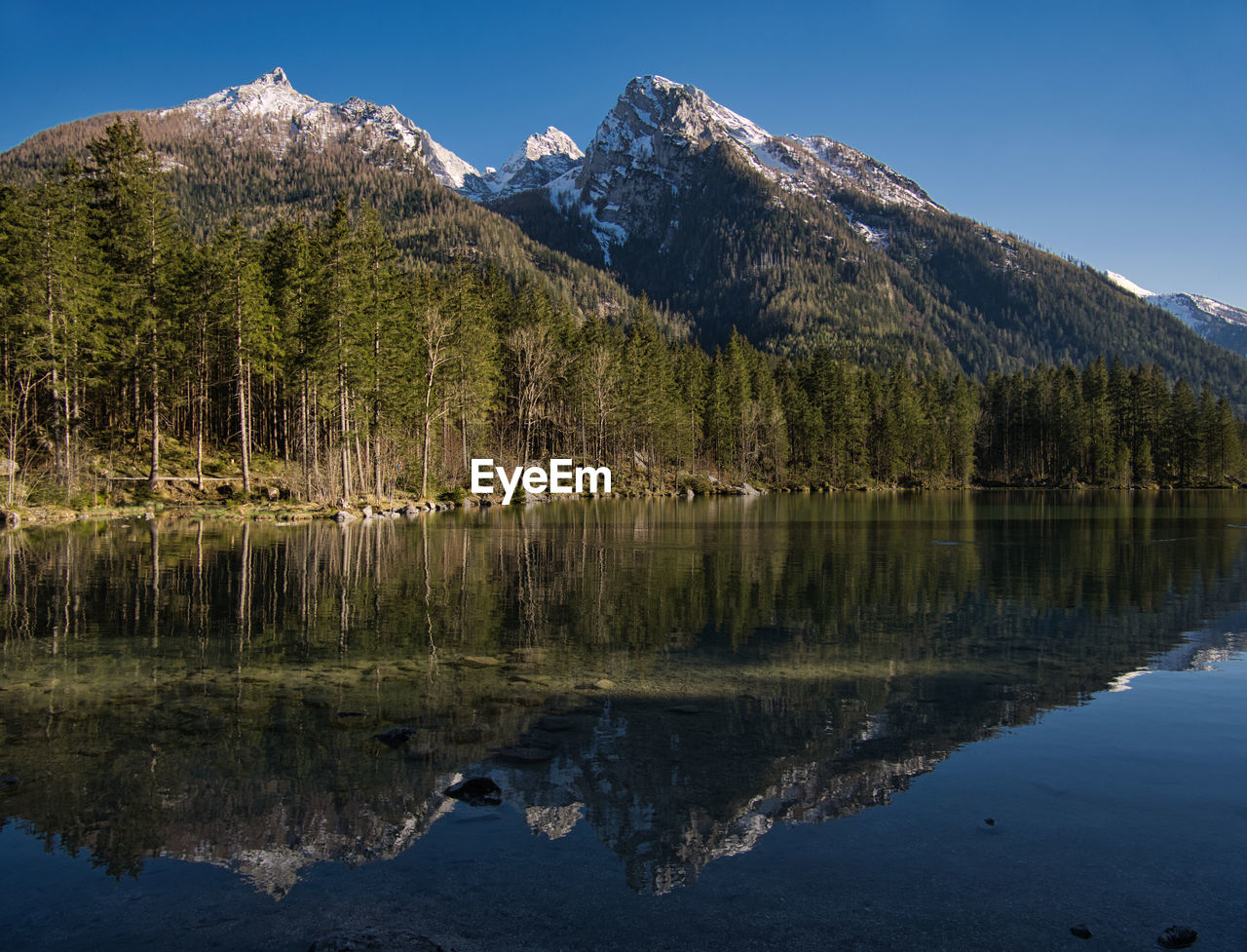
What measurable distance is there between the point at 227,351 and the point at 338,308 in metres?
16.1

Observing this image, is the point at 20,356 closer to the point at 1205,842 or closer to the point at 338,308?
the point at 338,308

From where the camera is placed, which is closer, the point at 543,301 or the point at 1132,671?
the point at 1132,671

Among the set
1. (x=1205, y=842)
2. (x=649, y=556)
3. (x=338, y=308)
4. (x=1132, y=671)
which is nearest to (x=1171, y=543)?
(x=649, y=556)

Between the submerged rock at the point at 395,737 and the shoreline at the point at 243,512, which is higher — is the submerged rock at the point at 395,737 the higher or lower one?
the lower one

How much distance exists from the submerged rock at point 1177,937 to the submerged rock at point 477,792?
175 inches

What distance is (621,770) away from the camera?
22.3 feet

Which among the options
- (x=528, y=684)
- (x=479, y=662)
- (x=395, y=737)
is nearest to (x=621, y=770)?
(x=395, y=737)

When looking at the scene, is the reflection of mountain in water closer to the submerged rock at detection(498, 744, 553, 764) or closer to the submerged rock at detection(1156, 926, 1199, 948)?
the submerged rock at detection(498, 744, 553, 764)

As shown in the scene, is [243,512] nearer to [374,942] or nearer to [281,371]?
[281,371]

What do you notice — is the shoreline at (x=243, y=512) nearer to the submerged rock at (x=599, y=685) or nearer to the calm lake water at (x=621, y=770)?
the calm lake water at (x=621, y=770)

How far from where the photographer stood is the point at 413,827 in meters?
5.76

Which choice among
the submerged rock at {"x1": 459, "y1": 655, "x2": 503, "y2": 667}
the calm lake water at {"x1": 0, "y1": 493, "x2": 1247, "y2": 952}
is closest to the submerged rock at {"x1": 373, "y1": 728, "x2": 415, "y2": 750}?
the calm lake water at {"x1": 0, "y1": 493, "x2": 1247, "y2": 952}

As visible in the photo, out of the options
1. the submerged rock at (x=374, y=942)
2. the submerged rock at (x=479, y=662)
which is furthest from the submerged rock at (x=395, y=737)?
the submerged rock at (x=374, y=942)

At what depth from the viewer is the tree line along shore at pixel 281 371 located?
124ft
